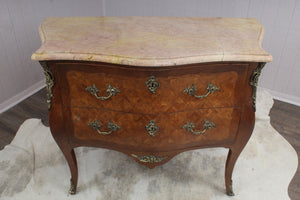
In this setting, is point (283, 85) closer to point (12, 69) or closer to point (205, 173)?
point (205, 173)

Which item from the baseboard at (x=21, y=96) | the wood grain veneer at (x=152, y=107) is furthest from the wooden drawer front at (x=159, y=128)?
the baseboard at (x=21, y=96)

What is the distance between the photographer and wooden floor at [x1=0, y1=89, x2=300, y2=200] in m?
2.15

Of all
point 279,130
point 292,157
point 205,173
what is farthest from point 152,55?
point 279,130

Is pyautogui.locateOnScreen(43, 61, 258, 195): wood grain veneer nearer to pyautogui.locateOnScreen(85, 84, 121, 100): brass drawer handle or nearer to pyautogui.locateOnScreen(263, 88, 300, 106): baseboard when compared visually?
pyautogui.locateOnScreen(85, 84, 121, 100): brass drawer handle

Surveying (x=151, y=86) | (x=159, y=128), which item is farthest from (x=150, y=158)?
(x=151, y=86)

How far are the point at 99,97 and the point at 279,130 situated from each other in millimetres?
1707

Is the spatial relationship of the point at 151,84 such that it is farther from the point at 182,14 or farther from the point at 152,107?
the point at 182,14

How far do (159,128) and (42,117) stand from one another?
56.7 inches

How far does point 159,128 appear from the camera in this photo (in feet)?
4.32

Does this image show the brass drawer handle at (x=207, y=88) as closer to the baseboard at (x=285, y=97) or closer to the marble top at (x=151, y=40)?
the marble top at (x=151, y=40)

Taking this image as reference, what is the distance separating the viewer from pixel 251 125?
53.7 inches

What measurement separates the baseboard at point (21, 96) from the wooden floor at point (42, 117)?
4 centimetres

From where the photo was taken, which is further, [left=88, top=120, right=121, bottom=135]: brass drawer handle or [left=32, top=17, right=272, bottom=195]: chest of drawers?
[left=88, top=120, right=121, bottom=135]: brass drawer handle

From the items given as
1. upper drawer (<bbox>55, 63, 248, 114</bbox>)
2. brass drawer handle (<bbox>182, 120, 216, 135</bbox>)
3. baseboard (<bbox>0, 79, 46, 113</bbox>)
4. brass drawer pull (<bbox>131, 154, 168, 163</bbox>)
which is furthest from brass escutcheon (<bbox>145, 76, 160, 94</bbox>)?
baseboard (<bbox>0, 79, 46, 113</bbox>)
